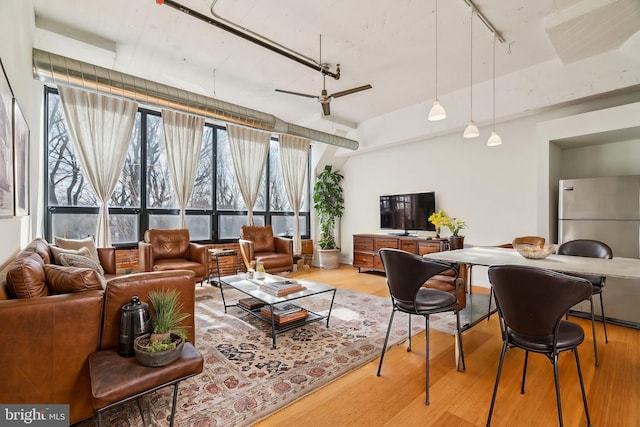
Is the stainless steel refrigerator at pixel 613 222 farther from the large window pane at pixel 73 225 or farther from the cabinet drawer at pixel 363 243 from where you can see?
the large window pane at pixel 73 225

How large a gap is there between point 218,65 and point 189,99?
0.60m

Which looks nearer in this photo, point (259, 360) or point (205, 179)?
point (259, 360)

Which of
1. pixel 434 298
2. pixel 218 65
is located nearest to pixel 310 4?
pixel 218 65

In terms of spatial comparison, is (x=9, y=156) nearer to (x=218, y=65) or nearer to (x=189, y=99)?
(x=189, y=99)

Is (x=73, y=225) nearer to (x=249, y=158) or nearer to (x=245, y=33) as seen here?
(x=249, y=158)

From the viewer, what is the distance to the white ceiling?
2.84 metres

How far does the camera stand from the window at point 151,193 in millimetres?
4258

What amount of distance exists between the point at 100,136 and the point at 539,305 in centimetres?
534

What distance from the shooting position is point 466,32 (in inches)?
127

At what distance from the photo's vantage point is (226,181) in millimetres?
5887

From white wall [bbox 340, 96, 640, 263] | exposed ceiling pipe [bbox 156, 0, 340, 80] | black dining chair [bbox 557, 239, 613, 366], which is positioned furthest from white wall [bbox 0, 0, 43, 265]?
white wall [bbox 340, 96, 640, 263]

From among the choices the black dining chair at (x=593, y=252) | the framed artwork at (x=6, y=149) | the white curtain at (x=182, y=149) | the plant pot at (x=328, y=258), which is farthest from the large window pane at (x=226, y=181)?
the black dining chair at (x=593, y=252)

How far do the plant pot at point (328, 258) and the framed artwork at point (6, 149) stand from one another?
510 centimetres

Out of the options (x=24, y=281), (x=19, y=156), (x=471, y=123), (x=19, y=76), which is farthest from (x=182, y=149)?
(x=471, y=123)
